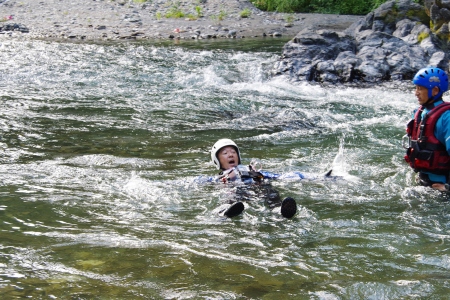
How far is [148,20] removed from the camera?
3102cm

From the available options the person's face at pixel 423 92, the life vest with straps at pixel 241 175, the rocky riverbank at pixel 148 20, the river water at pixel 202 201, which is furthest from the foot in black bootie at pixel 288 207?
A: the rocky riverbank at pixel 148 20

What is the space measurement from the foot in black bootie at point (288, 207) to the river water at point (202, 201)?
0.44 ft

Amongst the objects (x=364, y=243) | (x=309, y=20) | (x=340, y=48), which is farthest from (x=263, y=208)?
(x=309, y=20)

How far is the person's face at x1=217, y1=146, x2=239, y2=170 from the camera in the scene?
782 cm

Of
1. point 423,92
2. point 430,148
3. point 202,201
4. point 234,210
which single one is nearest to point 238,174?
point 202,201

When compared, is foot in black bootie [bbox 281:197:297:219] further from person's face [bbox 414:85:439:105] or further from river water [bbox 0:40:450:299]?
person's face [bbox 414:85:439:105]

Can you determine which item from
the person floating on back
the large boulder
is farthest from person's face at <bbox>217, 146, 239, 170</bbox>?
the large boulder

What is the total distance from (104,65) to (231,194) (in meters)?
13.1

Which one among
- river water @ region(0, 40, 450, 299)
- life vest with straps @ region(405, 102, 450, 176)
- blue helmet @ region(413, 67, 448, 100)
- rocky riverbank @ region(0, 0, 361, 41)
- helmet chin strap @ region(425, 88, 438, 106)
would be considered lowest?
river water @ region(0, 40, 450, 299)

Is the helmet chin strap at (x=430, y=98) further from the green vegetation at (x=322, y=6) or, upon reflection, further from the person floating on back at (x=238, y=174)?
the green vegetation at (x=322, y=6)

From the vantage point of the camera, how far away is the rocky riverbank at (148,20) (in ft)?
91.9

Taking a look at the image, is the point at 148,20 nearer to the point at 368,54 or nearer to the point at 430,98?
the point at 368,54

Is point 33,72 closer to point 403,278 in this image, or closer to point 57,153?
point 57,153

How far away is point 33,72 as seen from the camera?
1762 centimetres
